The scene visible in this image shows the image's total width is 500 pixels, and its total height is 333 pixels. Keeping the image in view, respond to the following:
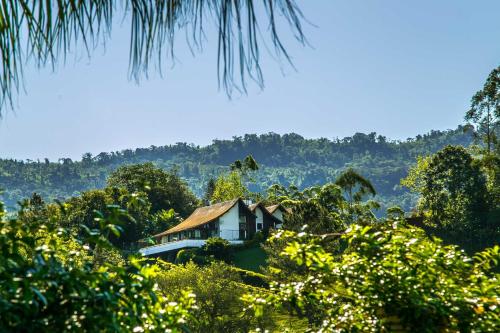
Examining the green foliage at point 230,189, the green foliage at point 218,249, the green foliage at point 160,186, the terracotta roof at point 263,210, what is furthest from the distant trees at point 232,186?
the green foliage at point 218,249

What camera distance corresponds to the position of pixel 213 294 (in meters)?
31.1

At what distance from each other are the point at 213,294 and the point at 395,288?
1089 inches

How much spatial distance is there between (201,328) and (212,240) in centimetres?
2100

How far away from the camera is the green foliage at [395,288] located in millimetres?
3957

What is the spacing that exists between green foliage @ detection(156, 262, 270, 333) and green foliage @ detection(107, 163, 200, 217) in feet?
122

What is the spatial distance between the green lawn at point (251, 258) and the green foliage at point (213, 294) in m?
16.1

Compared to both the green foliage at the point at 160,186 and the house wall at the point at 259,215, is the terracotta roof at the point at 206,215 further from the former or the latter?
the green foliage at the point at 160,186

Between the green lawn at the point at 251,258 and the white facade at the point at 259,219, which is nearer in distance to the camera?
the green lawn at the point at 251,258

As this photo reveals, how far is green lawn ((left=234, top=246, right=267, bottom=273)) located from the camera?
5034cm

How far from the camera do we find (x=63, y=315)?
2395mm

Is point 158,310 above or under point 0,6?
under

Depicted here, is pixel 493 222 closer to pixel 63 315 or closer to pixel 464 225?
pixel 464 225

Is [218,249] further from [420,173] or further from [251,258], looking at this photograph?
[420,173]

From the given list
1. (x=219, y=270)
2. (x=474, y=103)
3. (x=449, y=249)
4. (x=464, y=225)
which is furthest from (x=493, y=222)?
(x=449, y=249)
